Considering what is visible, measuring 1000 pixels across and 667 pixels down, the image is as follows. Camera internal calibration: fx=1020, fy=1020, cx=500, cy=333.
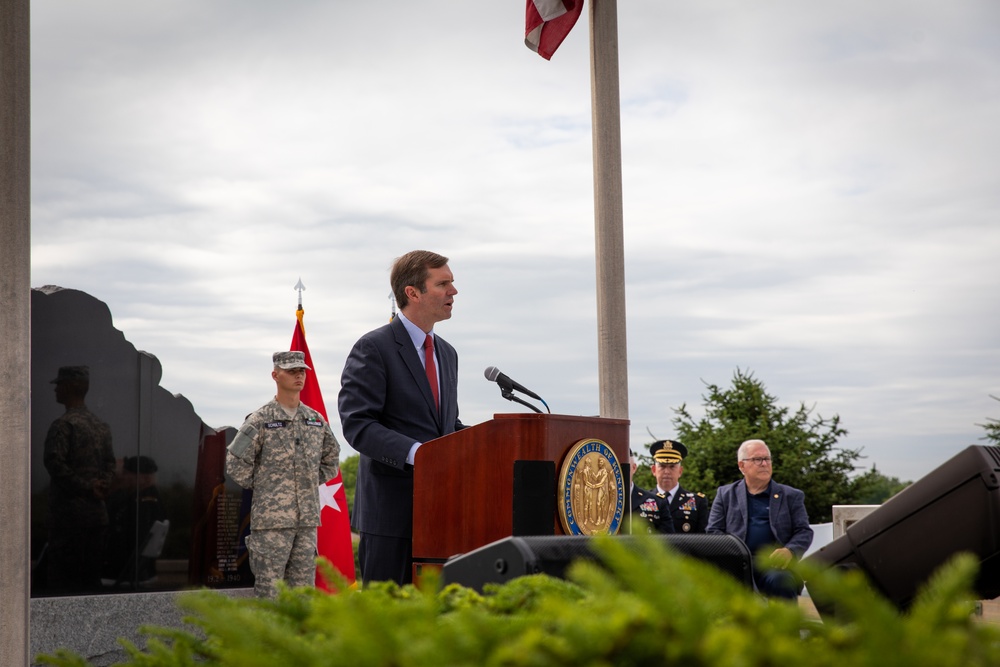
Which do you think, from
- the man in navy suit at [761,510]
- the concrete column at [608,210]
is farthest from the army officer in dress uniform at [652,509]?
the concrete column at [608,210]

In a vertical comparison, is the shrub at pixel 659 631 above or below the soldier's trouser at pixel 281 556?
above

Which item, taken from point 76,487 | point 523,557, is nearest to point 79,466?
point 76,487

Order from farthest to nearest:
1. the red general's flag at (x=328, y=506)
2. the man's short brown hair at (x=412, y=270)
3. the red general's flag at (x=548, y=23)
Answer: the red general's flag at (x=328, y=506) < the red general's flag at (x=548, y=23) < the man's short brown hair at (x=412, y=270)

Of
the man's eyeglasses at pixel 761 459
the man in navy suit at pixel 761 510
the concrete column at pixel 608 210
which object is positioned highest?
the concrete column at pixel 608 210

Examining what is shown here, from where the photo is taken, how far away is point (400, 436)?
11.5 feet

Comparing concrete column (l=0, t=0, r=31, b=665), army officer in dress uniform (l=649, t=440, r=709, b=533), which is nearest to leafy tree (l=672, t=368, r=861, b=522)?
army officer in dress uniform (l=649, t=440, r=709, b=533)

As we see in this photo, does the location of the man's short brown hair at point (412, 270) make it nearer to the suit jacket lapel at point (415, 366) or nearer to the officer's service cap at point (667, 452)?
the suit jacket lapel at point (415, 366)

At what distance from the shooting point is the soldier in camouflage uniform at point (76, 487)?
6312 mm

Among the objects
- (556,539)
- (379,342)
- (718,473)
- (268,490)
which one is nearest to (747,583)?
(556,539)

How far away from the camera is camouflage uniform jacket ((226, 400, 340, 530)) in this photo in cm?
692

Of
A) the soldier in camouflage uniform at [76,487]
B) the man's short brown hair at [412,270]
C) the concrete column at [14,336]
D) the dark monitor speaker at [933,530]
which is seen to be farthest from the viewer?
the soldier in camouflage uniform at [76,487]

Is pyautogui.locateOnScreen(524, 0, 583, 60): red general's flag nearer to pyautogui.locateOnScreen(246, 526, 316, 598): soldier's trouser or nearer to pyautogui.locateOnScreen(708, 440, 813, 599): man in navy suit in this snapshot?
pyautogui.locateOnScreen(708, 440, 813, 599): man in navy suit

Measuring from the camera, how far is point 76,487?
6.43 meters

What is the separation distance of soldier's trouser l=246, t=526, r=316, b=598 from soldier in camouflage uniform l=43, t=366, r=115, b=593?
99 centimetres
